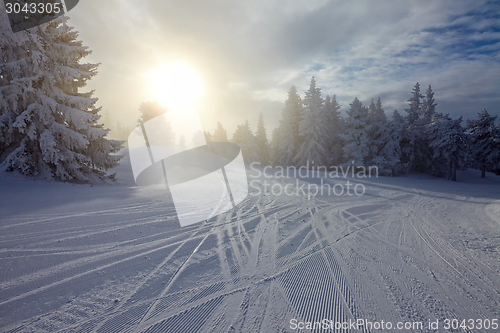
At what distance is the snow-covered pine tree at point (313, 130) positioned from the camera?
2734cm

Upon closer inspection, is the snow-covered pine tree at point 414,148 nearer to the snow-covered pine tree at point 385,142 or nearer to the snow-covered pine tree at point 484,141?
the snow-covered pine tree at point 385,142

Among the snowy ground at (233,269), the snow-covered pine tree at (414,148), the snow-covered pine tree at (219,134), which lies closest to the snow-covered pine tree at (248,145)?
the snow-covered pine tree at (219,134)

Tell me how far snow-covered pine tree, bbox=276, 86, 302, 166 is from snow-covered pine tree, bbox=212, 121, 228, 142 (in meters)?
21.5

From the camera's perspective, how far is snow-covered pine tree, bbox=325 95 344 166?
28391 millimetres

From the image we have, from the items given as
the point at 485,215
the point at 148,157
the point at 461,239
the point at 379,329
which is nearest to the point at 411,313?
the point at 379,329

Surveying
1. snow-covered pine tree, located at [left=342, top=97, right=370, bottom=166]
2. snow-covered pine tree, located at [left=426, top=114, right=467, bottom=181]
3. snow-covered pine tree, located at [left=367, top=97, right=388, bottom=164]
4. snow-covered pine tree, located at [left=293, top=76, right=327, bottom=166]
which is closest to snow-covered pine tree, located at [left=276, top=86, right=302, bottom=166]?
snow-covered pine tree, located at [left=293, top=76, right=327, bottom=166]

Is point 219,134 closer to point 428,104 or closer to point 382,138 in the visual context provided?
point 382,138

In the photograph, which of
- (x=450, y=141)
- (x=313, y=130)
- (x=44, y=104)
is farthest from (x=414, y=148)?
(x=44, y=104)

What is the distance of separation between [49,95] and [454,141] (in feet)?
121

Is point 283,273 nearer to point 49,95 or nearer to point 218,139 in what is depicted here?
point 49,95

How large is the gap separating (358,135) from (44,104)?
2756 cm

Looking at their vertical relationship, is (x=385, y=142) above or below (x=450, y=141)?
above

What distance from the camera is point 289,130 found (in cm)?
3048

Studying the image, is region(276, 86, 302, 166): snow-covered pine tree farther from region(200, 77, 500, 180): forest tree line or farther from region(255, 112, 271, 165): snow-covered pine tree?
region(255, 112, 271, 165): snow-covered pine tree
